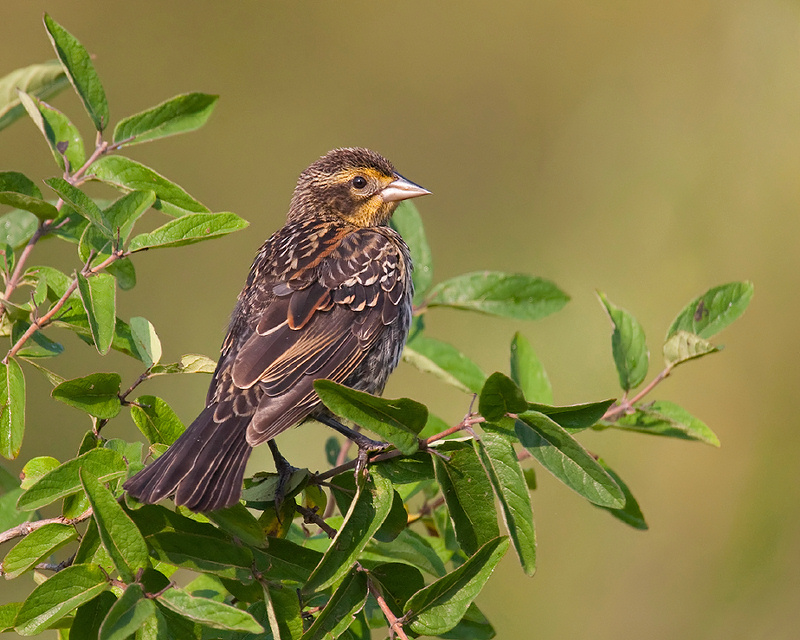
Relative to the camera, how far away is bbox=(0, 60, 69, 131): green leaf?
2846mm

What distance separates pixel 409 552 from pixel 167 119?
1.40 meters

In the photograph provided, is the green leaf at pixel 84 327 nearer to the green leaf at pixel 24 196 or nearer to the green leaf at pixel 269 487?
the green leaf at pixel 24 196

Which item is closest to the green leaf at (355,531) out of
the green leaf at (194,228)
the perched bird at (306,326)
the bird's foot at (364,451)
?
the bird's foot at (364,451)

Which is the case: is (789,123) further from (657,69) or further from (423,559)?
(423,559)

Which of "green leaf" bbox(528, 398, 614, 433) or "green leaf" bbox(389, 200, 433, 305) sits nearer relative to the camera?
"green leaf" bbox(528, 398, 614, 433)

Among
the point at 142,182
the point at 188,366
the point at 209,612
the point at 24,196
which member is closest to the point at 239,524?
the point at 209,612

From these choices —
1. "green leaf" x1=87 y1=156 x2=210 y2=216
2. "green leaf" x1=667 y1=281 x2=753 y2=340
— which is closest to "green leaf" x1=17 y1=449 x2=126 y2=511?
"green leaf" x1=87 y1=156 x2=210 y2=216

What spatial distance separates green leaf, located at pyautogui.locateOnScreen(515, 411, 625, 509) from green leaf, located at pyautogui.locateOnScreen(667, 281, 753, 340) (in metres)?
0.91

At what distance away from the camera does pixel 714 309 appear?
8.81 feet

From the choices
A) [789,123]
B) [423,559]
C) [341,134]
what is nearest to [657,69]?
[789,123]

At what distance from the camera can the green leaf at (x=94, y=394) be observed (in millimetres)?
2207

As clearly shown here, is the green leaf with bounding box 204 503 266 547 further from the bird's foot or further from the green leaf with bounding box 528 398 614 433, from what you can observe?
the green leaf with bounding box 528 398 614 433

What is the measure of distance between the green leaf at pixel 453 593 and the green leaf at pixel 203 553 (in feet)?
1.19

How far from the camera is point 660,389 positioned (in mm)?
5504
